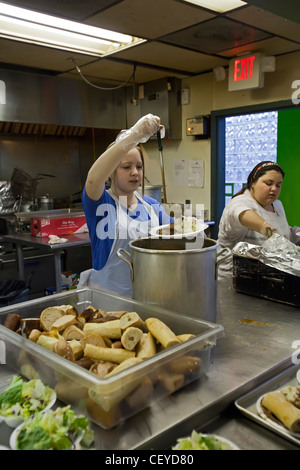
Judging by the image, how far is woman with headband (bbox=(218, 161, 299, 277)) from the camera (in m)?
2.56

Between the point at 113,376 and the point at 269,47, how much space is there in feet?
11.6

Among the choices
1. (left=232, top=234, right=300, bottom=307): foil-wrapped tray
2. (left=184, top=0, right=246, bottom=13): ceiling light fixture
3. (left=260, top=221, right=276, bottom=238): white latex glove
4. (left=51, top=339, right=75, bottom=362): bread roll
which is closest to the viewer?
(left=51, top=339, right=75, bottom=362): bread roll

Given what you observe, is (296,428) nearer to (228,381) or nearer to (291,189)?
(228,381)

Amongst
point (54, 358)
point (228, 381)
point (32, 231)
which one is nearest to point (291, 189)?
point (32, 231)

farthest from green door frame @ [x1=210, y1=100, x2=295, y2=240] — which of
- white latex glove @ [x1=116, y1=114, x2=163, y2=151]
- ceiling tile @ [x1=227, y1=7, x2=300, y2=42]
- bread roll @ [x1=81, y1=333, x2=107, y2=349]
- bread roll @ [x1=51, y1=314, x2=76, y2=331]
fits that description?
bread roll @ [x1=81, y1=333, x2=107, y2=349]

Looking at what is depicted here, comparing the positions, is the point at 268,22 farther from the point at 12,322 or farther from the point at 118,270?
the point at 12,322

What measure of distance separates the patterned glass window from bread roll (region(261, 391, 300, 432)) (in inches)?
166

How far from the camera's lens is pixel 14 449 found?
77cm

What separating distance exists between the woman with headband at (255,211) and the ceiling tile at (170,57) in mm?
1480

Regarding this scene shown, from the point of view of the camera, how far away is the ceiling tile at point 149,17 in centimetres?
254

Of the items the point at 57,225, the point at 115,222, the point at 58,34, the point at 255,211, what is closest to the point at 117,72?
the point at 58,34

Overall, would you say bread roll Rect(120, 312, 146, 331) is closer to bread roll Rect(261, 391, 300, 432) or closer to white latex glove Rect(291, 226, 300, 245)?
bread roll Rect(261, 391, 300, 432)

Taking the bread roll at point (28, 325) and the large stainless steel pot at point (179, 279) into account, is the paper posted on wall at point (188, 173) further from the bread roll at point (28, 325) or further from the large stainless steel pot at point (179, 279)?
the bread roll at point (28, 325)

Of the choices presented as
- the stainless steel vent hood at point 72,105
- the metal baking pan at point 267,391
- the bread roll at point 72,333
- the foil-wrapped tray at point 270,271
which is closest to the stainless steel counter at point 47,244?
the stainless steel vent hood at point 72,105
